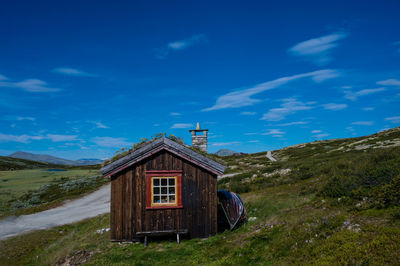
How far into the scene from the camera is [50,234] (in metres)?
18.6

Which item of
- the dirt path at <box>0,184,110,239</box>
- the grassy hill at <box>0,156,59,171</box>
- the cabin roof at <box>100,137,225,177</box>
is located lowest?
the dirt path at <box>0,184,110,239</box>

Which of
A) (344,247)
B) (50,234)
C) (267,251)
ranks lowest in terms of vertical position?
(50,234)

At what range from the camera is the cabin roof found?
42.8ft

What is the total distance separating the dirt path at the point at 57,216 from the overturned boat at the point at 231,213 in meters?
Answer: 13.6

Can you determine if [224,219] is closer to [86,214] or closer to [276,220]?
[276,220]

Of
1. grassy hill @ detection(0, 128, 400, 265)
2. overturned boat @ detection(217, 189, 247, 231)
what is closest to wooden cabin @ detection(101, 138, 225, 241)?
grassy hill @ detection(0, 128, 400, 265)

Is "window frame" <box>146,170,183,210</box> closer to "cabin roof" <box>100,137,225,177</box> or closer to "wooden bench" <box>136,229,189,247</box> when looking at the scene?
Result: "cabin roof" <box>100,137,225,177</box>

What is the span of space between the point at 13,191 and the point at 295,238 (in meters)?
42.6

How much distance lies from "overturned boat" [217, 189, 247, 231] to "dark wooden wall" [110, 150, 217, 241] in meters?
1.06

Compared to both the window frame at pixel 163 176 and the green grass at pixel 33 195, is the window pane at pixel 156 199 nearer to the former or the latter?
the window frame at pixel 163 176

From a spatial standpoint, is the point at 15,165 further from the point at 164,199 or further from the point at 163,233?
the point at 163,233

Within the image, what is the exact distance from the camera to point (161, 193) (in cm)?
1365

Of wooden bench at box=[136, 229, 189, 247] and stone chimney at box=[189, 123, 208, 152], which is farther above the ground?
stone chimney at box=[189, 123, 208, 152]

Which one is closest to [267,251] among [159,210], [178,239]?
[178,239]
